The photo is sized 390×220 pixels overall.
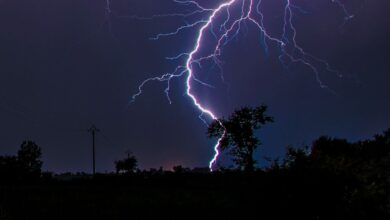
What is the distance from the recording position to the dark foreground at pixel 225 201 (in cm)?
896

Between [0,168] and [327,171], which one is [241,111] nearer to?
[0,168]

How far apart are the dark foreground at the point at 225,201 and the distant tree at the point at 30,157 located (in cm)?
3148

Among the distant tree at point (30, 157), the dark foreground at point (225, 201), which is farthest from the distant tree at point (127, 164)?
the dark foreground at point (225, 201)

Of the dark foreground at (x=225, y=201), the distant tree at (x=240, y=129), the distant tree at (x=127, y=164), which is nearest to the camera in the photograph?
the dark foreground at (x=225, y=201)

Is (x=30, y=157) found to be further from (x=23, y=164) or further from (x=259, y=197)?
(x=259, y=197)

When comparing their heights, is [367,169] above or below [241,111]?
below

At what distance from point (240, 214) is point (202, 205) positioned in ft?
3.72

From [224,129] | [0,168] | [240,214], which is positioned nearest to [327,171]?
[240,214]

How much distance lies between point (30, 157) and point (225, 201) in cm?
3687

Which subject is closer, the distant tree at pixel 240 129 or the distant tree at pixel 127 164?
the distant tree at pixel 240 129

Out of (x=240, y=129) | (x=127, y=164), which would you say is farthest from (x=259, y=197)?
(x=127, y=164)

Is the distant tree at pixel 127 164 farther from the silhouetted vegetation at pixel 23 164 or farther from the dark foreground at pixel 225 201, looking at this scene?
the dark foreground at pixel 225 201

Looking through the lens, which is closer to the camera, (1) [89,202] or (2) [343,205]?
(2) [343,205]

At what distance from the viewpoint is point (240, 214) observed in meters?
10.5
